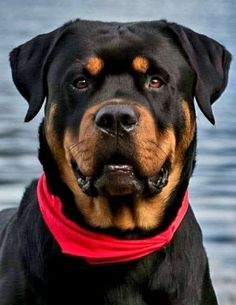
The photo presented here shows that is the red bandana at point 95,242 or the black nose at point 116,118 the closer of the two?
the black nose at point 116,118

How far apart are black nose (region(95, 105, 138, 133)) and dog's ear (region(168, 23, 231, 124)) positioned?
684 mm

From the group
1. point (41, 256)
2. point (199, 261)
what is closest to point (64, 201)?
point (41, 256)

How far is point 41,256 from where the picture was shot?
284 inches

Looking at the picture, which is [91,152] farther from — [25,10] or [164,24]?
[25,10]

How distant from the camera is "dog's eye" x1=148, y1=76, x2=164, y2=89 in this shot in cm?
711

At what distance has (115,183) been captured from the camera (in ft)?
22.9

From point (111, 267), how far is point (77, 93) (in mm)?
932

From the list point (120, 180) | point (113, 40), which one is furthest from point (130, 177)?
point (113, 40)

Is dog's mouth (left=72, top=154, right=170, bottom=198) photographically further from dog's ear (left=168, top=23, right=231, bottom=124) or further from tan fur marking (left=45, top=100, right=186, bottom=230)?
dog's ear (left=168, top=23, right=231, bottom=124)

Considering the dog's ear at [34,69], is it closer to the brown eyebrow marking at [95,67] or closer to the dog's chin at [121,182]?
the brown eyebrow marking at [95,67]

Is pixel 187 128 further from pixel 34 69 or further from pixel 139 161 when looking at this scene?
pixel 34 69

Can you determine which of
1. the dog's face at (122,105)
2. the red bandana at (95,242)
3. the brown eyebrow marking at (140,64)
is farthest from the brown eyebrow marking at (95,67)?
the red bandana at (95,242)

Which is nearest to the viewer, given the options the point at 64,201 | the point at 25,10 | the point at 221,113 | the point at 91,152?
the point at 91,152

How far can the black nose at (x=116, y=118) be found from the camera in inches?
265
